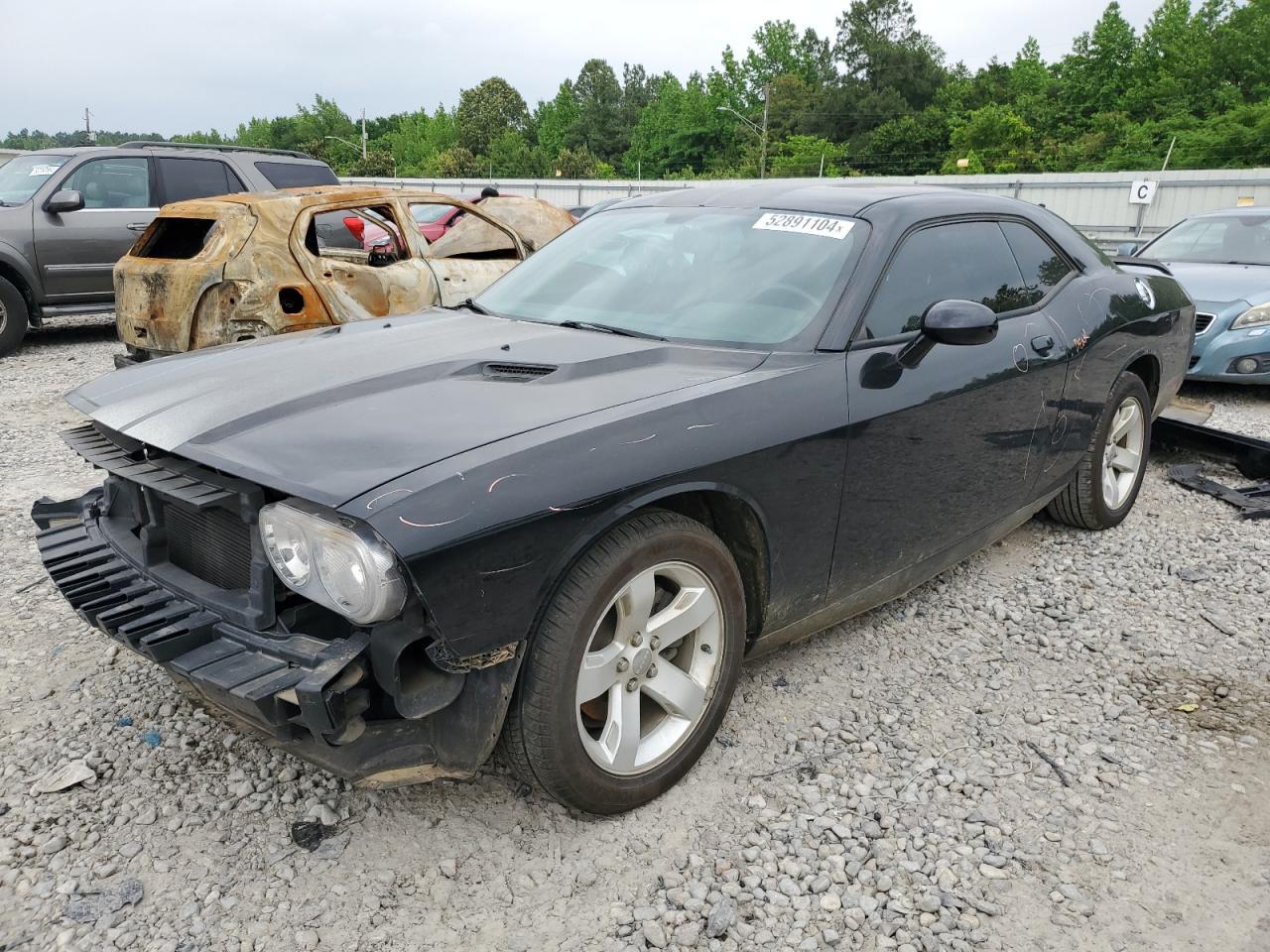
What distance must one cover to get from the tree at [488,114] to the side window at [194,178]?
8674 centimetres

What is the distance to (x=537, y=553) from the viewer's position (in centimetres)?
204

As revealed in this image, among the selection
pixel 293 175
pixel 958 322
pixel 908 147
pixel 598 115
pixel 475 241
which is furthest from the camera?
pixel 598 115

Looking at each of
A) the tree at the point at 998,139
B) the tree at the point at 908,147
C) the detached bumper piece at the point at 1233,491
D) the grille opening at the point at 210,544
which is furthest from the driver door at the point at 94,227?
the tree at the point at 908,147

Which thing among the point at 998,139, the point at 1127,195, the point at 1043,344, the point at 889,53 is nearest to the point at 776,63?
the point at 889,53

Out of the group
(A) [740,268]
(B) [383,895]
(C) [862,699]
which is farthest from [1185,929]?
(A) [740,268]

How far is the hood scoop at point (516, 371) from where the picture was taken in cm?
261

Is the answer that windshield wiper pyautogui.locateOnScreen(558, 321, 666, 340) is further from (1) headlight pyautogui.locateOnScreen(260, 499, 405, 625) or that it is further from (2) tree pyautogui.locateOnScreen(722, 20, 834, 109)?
(2) tree pyautogui.locateOnScreen(722, 20, 834, 109)

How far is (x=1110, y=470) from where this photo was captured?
4.51m

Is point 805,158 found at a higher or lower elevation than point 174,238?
higher

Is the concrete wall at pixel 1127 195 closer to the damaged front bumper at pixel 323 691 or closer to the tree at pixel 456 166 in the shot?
the damaged front bumper at pixel 323 691

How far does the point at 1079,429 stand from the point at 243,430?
3.31 meters

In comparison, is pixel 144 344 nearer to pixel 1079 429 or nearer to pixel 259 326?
pixel 259 326

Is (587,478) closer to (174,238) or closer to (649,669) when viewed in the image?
(649,669)

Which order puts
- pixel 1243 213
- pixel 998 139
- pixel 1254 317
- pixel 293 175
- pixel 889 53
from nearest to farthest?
pixel 1254 317
pixel 1243 213
pixel 293 175
pixel 998 139
pixel 889 53
